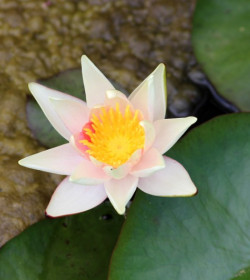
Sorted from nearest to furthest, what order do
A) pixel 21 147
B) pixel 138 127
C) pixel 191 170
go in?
pixel 138 127 < pixel 191 170 < pixel 21 147

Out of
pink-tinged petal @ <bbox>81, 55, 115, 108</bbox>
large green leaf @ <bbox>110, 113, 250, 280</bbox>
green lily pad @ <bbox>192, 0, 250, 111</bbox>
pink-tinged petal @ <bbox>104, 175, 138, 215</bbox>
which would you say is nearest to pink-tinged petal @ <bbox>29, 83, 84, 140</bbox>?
pink-tinged petal @ <bbox>81, 55, 115, 108</bbox>

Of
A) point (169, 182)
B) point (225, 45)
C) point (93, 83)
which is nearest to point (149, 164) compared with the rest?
point (169, 182)

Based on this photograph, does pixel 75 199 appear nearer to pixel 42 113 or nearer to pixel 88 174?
pixel 88 174

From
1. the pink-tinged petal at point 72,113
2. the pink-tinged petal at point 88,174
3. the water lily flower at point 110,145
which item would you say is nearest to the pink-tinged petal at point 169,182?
the water lily flower at point 110,145

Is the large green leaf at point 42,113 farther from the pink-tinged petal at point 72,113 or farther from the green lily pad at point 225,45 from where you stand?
the green lily pad at point 225,45

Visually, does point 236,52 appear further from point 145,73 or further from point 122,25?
point 122,25

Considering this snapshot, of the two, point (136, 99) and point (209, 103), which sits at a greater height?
point (136, 99)

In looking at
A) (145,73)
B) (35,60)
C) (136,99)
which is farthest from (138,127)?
(35,60)
